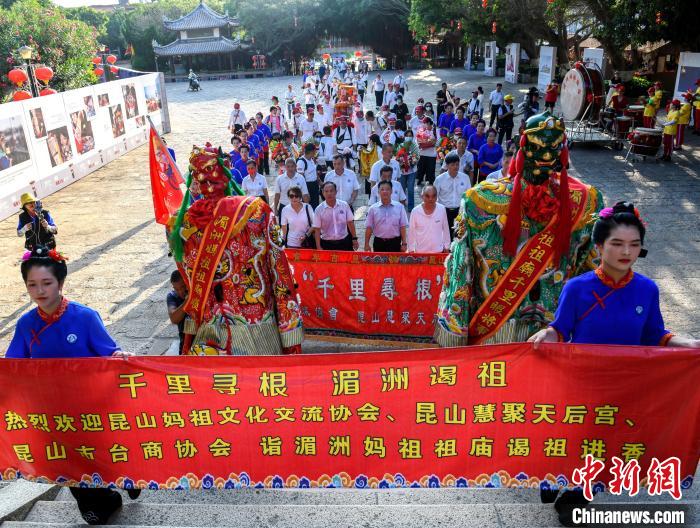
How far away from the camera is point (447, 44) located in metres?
50.7

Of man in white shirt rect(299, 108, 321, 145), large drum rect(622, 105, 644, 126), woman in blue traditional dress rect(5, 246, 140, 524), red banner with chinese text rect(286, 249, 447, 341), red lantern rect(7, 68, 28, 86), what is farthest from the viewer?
large drum rect(622, 105, 644, 126)

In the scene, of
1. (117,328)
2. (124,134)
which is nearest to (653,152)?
(117,328)

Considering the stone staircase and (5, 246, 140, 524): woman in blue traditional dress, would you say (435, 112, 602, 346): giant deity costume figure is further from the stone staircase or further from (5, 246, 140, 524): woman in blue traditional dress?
(5, 246, 140, 524): woman in blue traditional dress

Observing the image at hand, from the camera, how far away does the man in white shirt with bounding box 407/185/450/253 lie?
635 centimetres

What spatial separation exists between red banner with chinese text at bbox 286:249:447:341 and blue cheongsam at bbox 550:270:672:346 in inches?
115

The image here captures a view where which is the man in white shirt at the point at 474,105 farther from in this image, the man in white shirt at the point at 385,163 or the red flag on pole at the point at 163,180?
the red flag on pole at the point at 163,180

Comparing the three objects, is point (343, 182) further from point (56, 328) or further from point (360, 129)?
point (360, 129)

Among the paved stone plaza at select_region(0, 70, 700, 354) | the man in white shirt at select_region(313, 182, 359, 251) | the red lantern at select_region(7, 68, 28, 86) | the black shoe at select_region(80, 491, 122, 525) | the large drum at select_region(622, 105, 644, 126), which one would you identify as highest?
the red lantern at select_region(7, 68, 28, 86)

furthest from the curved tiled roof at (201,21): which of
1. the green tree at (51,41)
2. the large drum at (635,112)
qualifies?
the large drum at (635,112)

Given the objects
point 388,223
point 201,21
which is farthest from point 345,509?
point 201,21

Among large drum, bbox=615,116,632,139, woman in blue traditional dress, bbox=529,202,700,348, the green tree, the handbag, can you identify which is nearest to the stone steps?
woman in blue traditional dress, bbox=529,202,700,348

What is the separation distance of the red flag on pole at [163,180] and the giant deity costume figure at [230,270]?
16.5 ft

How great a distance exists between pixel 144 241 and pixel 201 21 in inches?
1951

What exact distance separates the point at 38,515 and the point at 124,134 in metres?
19.1
